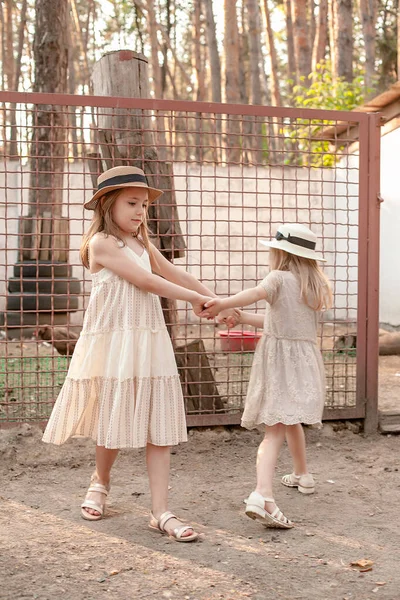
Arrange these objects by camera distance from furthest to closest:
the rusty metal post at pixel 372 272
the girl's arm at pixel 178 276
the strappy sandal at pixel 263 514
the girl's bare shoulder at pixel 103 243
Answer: the rusty metal post at pixel 372 272 → the girl's arm at pixel 178 276 → the girl's bare shoulder at pixel 103 243 → the strappy sandal at pixel 263 514

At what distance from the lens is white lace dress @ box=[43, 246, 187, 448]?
3.38m

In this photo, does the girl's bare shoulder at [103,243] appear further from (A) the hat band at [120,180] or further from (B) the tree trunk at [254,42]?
(B) the tree trunk at [254,42]

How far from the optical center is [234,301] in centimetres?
364

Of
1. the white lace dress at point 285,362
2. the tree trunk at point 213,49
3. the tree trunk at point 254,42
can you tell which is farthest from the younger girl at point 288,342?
the tree trunk at point 254,42

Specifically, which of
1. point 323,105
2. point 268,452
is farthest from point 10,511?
point 323,105

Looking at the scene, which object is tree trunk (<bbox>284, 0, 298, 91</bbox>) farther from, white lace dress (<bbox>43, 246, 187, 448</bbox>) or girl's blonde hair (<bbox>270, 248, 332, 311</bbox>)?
white lace dress (<bbox>43, 246, 187, 448</bbox>)

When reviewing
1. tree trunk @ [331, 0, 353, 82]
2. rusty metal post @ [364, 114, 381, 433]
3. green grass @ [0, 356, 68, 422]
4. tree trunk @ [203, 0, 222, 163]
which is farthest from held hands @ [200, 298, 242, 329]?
tree trunk @ [203, 0, 222, 163]

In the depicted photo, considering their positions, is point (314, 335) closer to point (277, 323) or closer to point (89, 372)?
point (277, 323)

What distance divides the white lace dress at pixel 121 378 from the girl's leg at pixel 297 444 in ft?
2.21

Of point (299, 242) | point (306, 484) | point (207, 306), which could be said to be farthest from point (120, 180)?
point (306, 484)

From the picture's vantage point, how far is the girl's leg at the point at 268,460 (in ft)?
11.4

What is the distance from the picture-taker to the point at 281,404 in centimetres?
371

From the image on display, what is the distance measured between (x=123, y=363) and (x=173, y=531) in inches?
29.7

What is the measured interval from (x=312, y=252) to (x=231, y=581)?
167 cm
